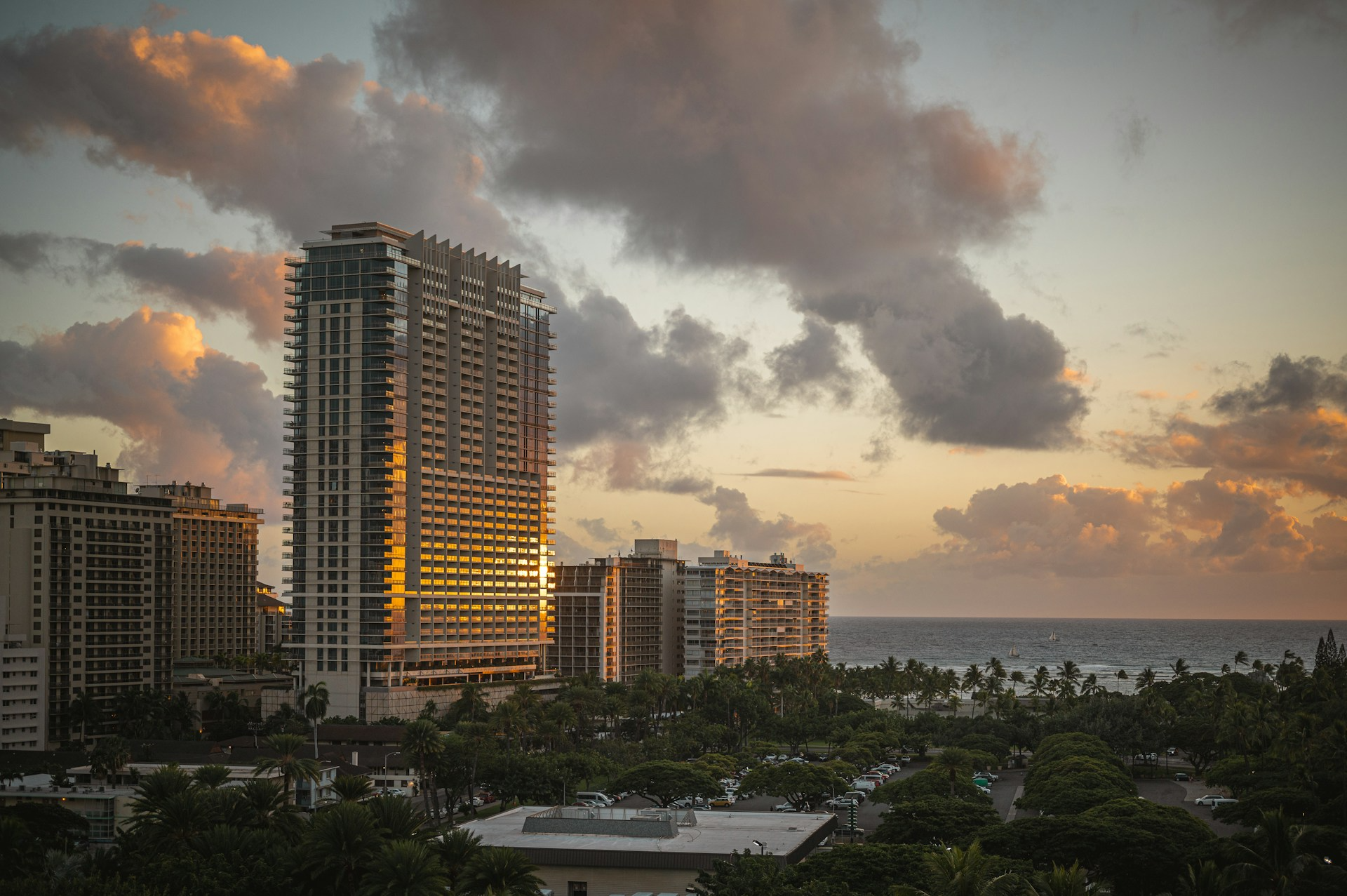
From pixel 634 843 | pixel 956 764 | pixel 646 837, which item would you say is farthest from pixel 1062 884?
pixel 956 764

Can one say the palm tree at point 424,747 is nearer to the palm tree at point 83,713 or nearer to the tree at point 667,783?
the tree at point 667,783

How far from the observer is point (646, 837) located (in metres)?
83.0

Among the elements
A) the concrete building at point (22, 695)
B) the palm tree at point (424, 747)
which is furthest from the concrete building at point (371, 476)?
the palm tree at point (424, 747)

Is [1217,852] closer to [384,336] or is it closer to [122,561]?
[384,336]

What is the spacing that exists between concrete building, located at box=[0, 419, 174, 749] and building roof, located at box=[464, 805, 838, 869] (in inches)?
4099

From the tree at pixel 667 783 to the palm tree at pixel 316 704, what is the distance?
139 ft

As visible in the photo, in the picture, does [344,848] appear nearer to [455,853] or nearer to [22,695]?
[455,853]

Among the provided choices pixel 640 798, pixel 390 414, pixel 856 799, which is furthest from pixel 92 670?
pixel 856 799

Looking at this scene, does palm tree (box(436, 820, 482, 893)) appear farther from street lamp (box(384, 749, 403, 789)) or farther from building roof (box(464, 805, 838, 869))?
street lamp (box(384, 749, 403, 789))

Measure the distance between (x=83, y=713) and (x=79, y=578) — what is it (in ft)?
65.7

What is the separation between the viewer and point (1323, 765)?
4134 inches

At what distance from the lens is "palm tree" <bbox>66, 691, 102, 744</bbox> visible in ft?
544

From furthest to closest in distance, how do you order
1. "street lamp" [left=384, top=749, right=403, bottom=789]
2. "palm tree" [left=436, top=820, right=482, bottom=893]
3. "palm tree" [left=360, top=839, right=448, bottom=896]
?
"street lamp" [left=384, top=749, right=403, bottom=789] → "palm tree" [left=436, top=820, right=482, bottom=893] → "palm tree" [left=360, top=839, right=448, bottom=896]

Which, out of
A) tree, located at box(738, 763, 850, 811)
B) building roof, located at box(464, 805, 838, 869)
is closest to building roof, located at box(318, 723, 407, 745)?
tree, located at box(738, 763, 850, 811)
